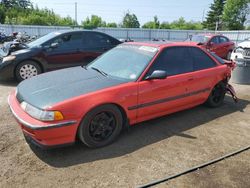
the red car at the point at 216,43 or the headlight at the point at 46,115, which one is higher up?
the red car at the point at 216,43

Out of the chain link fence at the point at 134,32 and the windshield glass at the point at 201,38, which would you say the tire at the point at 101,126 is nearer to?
the windshield glass at the point at 201,38

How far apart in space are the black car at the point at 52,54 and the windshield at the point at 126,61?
289cm

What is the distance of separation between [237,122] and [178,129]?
1288 mm

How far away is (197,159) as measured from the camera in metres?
3.42

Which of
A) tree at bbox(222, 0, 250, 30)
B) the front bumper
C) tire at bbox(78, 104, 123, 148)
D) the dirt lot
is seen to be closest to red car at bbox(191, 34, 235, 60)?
the dirt lot

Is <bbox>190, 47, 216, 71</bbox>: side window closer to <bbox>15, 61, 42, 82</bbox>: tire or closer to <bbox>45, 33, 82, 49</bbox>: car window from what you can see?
<bbox>45, 33, 82, 49</bbox>: car window

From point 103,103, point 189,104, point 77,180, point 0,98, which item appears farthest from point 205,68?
point 0,98

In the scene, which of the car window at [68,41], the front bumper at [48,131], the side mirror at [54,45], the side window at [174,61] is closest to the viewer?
the front bumper at [48,131]

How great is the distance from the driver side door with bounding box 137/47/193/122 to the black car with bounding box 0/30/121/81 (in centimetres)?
376

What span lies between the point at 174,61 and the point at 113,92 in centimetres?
147

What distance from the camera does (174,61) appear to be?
14.6 ft

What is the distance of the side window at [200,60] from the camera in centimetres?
479

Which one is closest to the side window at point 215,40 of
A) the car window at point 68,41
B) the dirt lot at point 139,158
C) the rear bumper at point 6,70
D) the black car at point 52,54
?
the black car at point 52,54

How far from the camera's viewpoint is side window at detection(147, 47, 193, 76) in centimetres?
418
